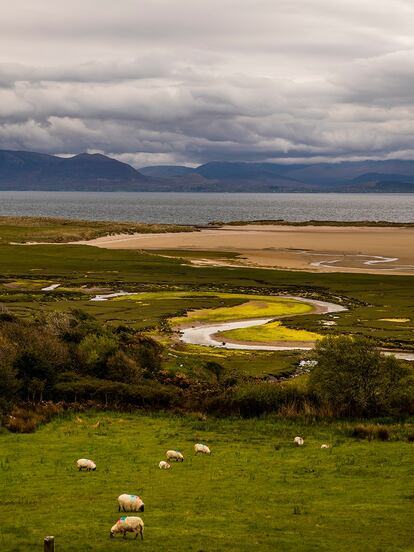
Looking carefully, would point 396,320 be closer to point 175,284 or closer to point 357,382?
point 175,284

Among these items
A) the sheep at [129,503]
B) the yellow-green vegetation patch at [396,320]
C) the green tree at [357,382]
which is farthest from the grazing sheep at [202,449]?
the yellow-green vegetation patch at [396,320]

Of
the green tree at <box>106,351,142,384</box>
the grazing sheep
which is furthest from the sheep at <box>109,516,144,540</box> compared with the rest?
the green tree at <box>106,351,142,384</box>

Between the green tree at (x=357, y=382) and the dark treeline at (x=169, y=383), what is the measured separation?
0.06 meters

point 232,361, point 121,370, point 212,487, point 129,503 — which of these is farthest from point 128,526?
point 232,361

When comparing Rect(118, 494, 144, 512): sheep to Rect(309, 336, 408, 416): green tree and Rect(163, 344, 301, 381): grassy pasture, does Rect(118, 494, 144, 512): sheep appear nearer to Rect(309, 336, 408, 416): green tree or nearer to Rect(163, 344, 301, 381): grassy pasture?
Rect(309, 336, 408, 416): green tree

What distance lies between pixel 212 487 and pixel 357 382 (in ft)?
65.7

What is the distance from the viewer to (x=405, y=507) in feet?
82.4

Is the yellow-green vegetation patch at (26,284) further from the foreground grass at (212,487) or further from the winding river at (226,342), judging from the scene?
the foreground grass at (212,487)

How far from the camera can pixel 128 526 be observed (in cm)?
2111

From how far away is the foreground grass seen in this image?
21.5 metres

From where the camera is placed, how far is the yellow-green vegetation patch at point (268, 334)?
Answer: 3282 inches

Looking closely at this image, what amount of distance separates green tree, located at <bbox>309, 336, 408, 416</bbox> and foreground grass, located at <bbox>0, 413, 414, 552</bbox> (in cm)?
365

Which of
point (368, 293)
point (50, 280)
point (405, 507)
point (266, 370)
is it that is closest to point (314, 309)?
point (368, 293)

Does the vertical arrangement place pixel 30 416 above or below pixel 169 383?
above
